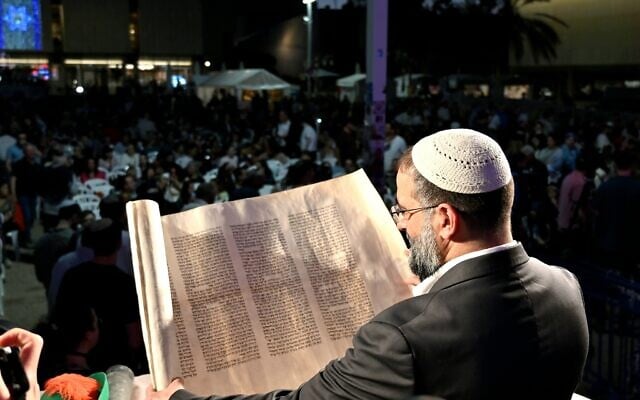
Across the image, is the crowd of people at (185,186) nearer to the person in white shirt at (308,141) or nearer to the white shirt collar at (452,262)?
the person in white shirt at (308,141)

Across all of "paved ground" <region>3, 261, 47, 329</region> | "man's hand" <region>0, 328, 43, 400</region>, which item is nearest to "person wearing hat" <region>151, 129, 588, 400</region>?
"man's hand" <region>0, 328, 43, 400</region>

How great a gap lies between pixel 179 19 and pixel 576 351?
38055 millimetres

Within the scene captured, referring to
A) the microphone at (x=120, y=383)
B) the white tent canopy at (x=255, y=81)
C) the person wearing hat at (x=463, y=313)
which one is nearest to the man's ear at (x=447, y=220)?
the person wearing hat at (x=463, y=313)

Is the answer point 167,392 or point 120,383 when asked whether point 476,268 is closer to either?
point 167,392

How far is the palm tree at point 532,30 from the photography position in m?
35.0

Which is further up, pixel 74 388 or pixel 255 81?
pixel 74 388

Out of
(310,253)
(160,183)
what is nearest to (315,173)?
(160,183)

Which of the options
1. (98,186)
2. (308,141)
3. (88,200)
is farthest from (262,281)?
(308,141)

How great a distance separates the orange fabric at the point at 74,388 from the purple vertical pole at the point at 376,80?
616 centimetres

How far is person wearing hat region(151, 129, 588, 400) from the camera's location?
1.33 meters

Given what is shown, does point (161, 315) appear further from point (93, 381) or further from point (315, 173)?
point (315, 173)

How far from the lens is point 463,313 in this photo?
1.35 m

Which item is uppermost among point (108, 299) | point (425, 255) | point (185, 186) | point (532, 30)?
point (532, 30)

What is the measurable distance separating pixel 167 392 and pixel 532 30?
36.4 meters
